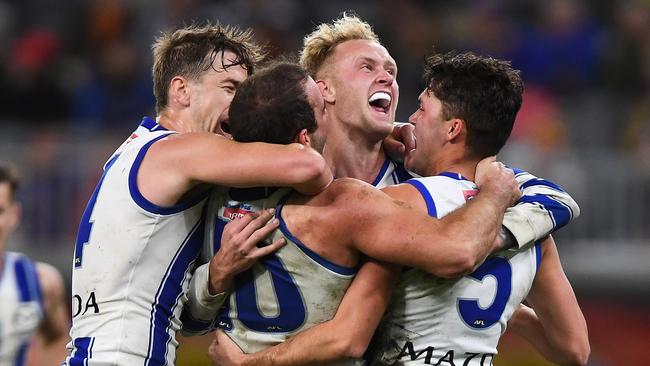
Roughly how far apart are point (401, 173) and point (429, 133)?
0.96m

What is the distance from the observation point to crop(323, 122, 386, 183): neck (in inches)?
235

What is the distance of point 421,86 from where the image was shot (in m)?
11.1

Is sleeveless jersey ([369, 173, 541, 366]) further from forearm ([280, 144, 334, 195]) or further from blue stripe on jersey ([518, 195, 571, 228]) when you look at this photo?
forearm ([280, 144, 334, 195])

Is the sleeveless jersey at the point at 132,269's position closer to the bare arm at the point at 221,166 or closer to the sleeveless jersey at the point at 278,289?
the bare arm at the point at 221,166

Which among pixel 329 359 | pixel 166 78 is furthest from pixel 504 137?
pixel 166 78

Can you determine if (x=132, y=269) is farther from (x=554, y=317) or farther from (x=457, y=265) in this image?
(x=554, y=317)

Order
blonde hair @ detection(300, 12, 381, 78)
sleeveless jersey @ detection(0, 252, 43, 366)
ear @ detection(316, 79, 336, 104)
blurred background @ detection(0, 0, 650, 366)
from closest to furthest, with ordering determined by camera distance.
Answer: ear @ detection(316, 79, 336, 104)
blonde hair @ detection(300, 12, 381, 78)
sleeveless jersey @ detection(0, 252, 43, 366)
blurred background @ detection(0, 0, 650, 366)

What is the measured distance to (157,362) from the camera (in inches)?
193

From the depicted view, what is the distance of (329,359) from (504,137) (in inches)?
48.0

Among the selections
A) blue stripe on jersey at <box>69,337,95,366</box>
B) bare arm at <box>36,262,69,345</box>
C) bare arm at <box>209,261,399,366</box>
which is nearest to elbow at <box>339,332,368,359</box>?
bare arm at <box>209,261,399,366</box>

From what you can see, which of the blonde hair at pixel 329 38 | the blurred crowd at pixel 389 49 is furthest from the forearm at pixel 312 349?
the blurred crowd at pixel 389 49

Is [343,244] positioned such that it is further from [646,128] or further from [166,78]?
[646,128]

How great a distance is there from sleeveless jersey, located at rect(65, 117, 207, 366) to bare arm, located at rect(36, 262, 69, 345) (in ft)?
10.9

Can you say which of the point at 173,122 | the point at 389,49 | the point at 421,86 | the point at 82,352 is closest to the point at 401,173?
the point at 173,122
